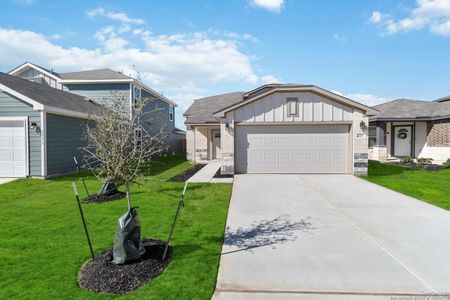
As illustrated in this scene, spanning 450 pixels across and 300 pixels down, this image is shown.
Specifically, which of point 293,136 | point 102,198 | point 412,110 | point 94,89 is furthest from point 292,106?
point 94,89

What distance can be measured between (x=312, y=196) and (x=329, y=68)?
11475mm

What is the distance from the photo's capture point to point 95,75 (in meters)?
20.6

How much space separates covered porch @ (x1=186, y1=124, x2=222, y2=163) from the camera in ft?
62.7

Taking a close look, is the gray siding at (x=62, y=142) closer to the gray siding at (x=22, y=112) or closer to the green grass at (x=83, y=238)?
the gray siding at (x=22, y=112)

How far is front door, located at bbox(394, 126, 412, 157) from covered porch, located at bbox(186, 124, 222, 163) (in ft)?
41.2

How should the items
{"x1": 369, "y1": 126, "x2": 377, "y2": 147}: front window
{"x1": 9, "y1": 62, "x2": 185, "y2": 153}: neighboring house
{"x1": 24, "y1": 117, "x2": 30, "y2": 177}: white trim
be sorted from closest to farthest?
{"x1": 24, "y1": 117, "x2": 30, "y2": 177}: white trim < {"x1": 369, "y1": 126, "x2": 377, "y2": 147}: front window < {"x1": 9, "y1": 62, "x2": 185, "y2": 153}: neighboring house

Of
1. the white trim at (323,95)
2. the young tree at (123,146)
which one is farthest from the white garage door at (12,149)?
the young tree at (123,146)

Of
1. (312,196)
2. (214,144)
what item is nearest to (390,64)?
(214,144)

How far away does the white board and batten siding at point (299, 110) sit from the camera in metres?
12.2

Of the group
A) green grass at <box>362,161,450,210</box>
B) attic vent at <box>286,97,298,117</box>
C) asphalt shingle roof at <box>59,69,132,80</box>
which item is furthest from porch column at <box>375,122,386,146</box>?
asphalt shingle roof at <box>59,69,132,80</box>

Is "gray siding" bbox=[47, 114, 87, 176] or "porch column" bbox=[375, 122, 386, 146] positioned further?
"porch column" bbox=[375, 122, 386, 146]

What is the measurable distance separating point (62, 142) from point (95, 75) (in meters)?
10.0

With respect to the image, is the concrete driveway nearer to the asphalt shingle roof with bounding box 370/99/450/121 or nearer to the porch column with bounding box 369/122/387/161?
the porch column with bounding box 369/122/387/161

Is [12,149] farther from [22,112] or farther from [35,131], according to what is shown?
[22,112]
